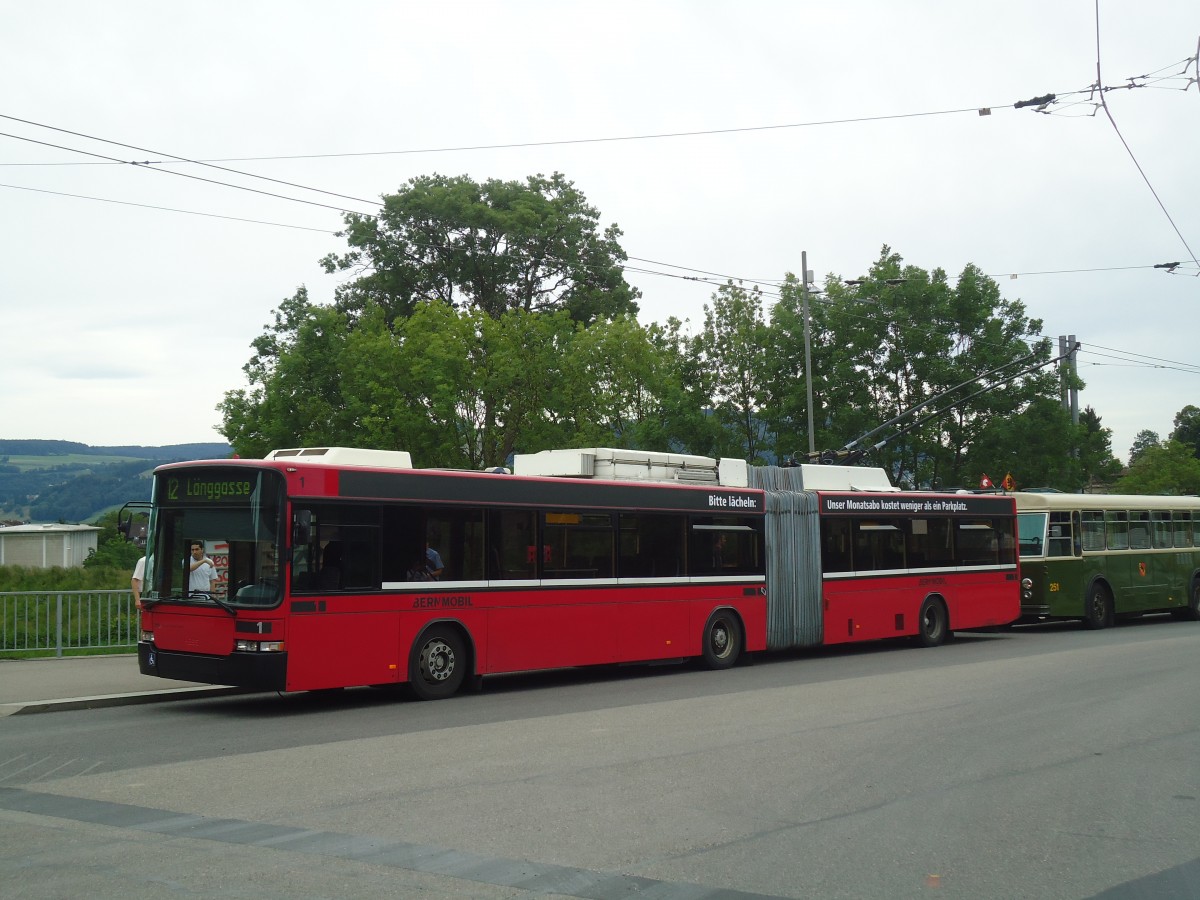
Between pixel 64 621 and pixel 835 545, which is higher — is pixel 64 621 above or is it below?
below

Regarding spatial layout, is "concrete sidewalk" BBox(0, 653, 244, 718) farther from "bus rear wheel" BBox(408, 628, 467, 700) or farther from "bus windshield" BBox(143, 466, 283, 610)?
"bus rear wheel" BBox(408, 628, 467, 700)

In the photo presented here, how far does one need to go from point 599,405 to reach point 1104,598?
15.6 meters

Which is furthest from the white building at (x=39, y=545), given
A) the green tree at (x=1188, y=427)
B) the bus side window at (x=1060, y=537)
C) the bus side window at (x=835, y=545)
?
the green tree at (x=1188, y=427)

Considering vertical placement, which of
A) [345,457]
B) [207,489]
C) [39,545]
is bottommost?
[39,545]

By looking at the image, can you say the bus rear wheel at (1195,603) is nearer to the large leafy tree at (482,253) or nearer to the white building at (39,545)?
the large leafy tree at (482,253)

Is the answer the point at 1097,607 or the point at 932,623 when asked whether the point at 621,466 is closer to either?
the point at 932,623

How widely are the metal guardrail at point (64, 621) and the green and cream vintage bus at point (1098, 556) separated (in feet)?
60.9

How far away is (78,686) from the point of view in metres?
15.4

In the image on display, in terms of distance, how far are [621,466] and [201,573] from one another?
22.0ft

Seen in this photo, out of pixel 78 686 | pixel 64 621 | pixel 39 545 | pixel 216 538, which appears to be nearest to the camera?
pixel 216 538

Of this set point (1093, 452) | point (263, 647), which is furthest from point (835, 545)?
point (1093, 452)

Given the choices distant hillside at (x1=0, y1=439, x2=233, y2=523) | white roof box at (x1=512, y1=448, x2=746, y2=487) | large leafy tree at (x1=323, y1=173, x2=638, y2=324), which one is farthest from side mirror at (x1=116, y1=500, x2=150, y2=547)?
distant hillside at (x1=0, y1=439, x2=233, y2=523)

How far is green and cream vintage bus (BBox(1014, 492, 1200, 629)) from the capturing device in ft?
90.1

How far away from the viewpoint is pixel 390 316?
160 feet
